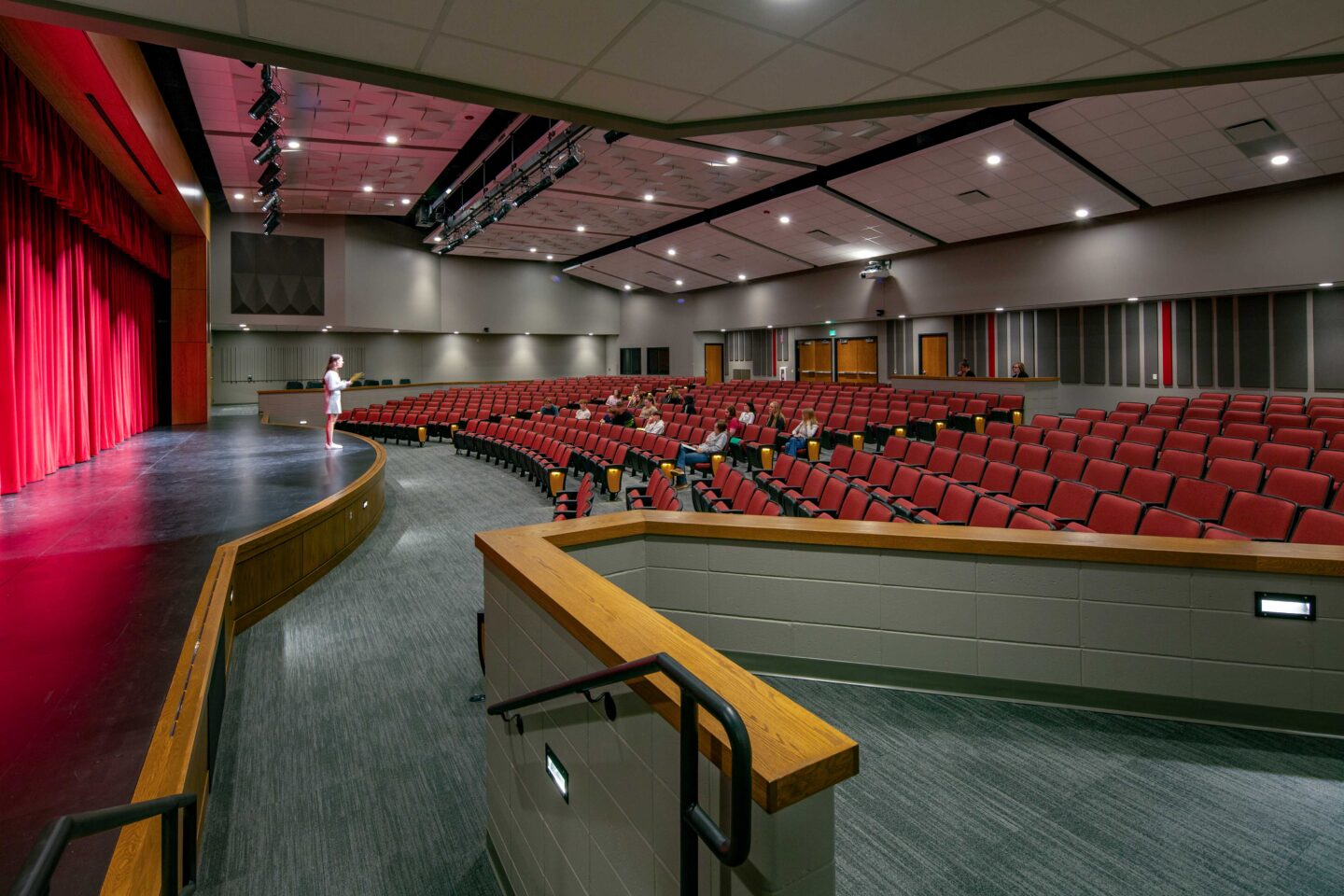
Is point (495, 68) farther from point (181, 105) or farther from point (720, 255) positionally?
point (720, 255)

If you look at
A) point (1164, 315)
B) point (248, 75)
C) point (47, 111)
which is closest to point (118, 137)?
point (47, 111)

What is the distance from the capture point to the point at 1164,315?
1170cm

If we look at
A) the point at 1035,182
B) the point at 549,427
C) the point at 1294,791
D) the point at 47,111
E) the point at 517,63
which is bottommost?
the point at 1294,791

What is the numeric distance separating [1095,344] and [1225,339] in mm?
2008

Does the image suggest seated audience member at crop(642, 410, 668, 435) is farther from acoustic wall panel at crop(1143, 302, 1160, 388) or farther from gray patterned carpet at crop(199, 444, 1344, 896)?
acoustic wall panel at crop(1143, 302, 1160, 388)

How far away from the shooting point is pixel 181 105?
9141 mm

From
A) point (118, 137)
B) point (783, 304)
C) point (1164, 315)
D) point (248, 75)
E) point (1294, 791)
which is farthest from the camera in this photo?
point (783, 304)

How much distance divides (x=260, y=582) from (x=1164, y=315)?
13222 mm

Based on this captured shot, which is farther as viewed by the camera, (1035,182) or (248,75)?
(1035,182)

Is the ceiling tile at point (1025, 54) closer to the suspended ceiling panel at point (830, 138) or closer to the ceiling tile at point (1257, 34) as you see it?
the ceiling tile at point (1257, 34)

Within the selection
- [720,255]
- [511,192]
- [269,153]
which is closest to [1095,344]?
[720,255]

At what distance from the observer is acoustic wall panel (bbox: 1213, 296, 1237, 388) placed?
10930mm

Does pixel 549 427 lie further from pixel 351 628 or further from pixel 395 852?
pixel 395 852

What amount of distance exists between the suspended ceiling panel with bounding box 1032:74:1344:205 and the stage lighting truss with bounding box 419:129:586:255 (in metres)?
6.11
